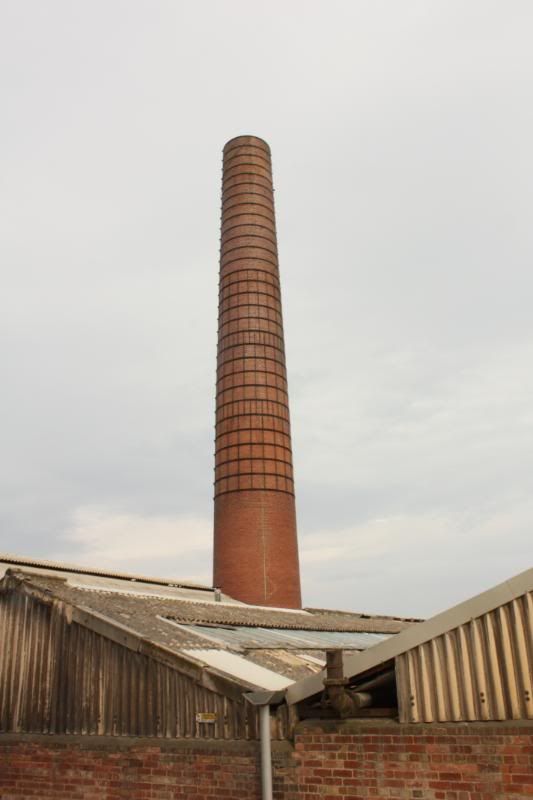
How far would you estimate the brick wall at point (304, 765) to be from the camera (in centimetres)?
670

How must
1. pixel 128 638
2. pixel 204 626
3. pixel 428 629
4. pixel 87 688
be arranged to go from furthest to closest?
pixel 204 626 → pixel 87 688 → pixel 128 638 → pixel 428 629

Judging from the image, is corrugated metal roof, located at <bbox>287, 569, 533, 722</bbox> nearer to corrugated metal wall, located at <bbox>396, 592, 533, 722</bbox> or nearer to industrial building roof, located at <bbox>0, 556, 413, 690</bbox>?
corrugated metal wall, located at <bbox>396, 592, 533, 722</bbox>

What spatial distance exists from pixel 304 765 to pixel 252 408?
18.0 m

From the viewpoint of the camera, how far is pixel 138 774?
8.82 meters

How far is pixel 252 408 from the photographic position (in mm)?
Result: 25422

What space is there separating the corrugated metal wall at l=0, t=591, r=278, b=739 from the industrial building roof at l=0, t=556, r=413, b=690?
295mm

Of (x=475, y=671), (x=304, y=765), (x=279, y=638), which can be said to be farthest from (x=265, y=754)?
(x=279, y=638)

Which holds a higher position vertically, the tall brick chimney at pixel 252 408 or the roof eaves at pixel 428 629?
the tall brick chimney at pixel 252 408

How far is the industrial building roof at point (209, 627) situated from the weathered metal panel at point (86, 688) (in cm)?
29

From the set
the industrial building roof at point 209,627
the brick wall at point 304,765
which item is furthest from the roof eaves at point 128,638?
the brick wall at point 304,765

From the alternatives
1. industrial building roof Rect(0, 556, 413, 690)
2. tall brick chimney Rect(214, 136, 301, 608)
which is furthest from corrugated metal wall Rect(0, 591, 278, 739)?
tall brick chimney Rect(214, 136, 301, 608)

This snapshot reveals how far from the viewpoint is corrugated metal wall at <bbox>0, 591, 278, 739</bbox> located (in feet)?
28.1

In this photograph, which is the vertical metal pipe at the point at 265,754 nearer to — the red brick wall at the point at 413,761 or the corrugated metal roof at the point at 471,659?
the red brick wall at the point at 413,761

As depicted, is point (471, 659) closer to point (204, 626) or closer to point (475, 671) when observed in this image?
point (475, 671)
